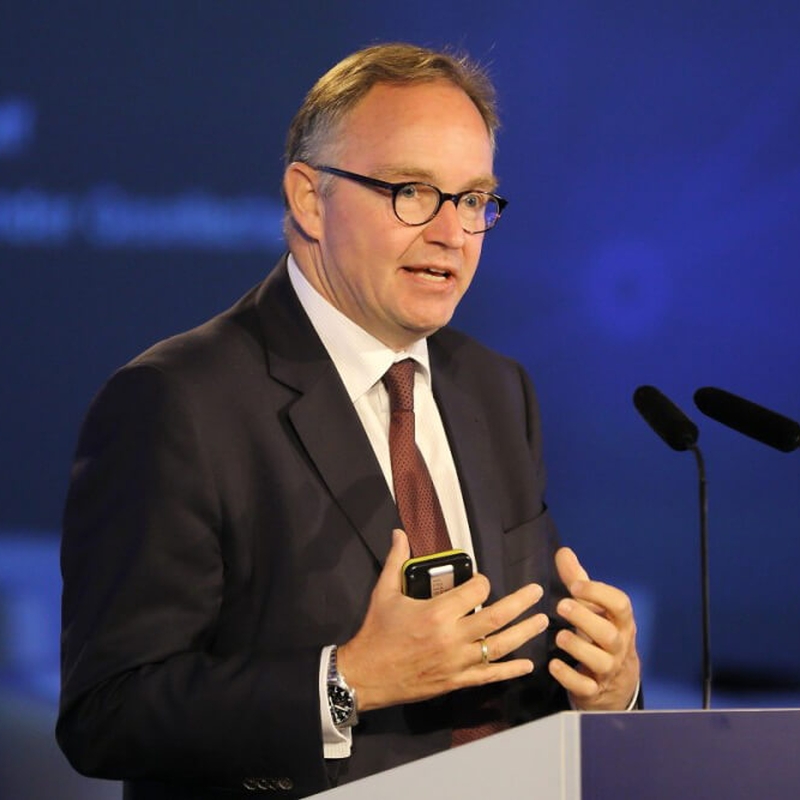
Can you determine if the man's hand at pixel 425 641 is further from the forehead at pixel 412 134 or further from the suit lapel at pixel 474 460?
the forehead at pixel 412 134

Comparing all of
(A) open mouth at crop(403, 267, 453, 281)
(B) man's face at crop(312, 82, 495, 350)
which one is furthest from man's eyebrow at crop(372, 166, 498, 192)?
(A) open mouth at crop(403, 267, 453, 281)

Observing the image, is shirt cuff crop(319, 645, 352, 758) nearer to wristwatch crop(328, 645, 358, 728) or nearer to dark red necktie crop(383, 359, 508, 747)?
wristwatch crop(328, 645, 358, 728)

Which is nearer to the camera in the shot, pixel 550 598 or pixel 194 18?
pixel 550 598

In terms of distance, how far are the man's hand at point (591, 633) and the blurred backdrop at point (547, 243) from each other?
1.27 m

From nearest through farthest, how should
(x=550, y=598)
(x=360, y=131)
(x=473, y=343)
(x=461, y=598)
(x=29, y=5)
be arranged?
(x=461, y=598) < (x=360, y=131) < (x=550, y=598) < (x=473, y=343) < (x=29, y=5)

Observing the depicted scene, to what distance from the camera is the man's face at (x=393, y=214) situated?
6.73 feet

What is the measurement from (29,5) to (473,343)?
1390 millimetres

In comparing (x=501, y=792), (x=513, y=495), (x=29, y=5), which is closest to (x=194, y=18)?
(x=29, y=5)

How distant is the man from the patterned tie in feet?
0.06

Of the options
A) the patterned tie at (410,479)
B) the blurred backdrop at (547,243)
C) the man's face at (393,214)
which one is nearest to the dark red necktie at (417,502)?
the patterned tie at (410,479)

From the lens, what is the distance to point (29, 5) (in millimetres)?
3117

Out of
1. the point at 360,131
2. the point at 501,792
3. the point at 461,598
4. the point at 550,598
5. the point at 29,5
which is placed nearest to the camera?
the point at 501,792

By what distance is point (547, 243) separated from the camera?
3164mm

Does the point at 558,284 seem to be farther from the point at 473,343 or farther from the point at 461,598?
the point at 461,598
